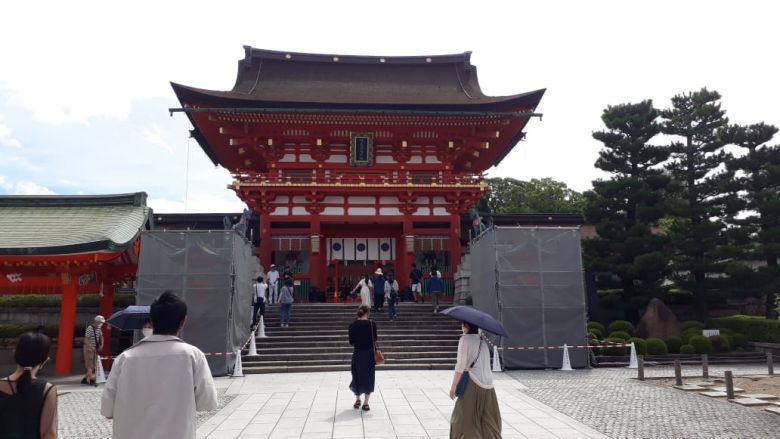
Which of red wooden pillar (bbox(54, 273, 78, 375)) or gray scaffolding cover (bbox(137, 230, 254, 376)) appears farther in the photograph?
red wooden pillar (bbox(54, 273, 78, 375))

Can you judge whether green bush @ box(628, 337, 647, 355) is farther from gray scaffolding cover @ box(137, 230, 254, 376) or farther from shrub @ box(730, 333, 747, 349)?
gray scaffolding cover @ box(137, 230, 254, 376)

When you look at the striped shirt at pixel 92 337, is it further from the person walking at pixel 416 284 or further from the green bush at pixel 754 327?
the green bush at pixel 754 327

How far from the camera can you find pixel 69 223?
53.6 ft

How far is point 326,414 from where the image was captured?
345 inches

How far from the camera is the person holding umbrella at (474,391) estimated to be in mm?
5652

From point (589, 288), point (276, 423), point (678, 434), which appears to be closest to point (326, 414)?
point (276, 423)

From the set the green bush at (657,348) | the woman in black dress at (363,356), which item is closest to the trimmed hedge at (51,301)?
the woman in black dress at (363,356)

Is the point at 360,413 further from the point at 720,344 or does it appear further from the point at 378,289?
the point at 720,344

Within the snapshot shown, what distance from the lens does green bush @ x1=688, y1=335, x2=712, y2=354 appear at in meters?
17.4

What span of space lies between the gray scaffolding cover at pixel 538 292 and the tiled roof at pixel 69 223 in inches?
421

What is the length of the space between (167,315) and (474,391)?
3.39 metres

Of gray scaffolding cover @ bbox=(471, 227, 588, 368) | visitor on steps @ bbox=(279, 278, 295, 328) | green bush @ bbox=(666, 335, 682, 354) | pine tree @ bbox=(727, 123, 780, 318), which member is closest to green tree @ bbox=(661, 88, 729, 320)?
pine tree @ bbox=(727, 123, 780, 318)

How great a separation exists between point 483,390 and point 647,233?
18528mm

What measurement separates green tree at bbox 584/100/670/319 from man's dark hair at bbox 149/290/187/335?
802 inches
